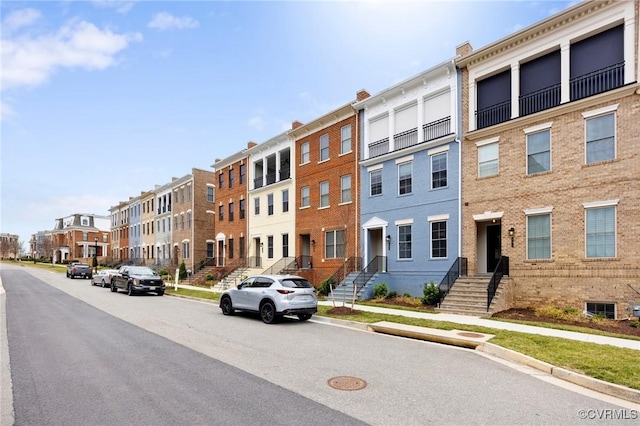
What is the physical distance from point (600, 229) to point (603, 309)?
272cm

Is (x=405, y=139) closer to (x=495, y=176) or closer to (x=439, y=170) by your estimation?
(x=439, y=170)

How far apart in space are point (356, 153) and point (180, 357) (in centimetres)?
1742

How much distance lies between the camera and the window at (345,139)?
24328mm

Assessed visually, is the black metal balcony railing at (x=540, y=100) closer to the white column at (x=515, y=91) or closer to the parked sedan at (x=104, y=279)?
the white column at (x=515, y=91)

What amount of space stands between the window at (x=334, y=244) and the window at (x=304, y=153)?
567 cm

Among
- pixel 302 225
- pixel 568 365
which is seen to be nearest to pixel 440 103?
pixel 302 225

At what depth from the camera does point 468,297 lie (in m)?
15.7

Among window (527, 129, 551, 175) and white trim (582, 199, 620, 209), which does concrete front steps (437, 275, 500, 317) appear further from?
window (527, 129, 551, 175)

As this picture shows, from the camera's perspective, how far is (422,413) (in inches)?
Result: 208

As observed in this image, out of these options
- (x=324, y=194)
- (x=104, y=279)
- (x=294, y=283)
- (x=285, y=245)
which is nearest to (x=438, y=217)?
(x=324, y=194)

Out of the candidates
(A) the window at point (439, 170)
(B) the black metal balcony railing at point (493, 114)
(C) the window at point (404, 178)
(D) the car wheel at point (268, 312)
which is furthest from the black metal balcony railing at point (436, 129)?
(D) the car wheel at point (268, 312)

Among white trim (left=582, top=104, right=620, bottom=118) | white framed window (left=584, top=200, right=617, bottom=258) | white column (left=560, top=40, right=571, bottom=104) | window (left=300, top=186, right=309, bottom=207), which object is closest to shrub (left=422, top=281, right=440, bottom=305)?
white framed window (left=584, top=200, right=617, bottom=258)

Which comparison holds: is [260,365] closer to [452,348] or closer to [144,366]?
[144,366]

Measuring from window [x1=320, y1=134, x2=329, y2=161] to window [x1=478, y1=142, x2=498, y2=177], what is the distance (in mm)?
10303
